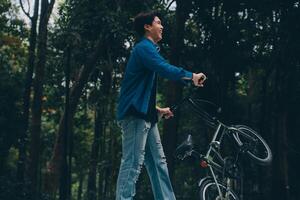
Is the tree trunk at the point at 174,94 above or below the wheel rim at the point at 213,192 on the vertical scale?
above

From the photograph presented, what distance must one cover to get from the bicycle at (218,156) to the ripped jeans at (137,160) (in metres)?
0.72

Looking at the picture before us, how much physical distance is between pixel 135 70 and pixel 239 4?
1413 cm

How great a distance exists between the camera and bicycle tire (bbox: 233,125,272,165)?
6017mm

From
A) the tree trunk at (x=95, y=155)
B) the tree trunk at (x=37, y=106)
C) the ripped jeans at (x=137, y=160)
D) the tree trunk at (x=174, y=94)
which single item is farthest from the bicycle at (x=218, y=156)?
the tree trunk at (x=95, y=155)

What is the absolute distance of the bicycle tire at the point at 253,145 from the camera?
6017 mm

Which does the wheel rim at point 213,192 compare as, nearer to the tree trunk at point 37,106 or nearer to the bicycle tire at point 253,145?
the bicycle tire at point 253,145

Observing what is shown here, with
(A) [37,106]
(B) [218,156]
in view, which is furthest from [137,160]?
(A) [37,106]

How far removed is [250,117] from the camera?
2138cm

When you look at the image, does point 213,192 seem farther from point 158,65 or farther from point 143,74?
point 158,65

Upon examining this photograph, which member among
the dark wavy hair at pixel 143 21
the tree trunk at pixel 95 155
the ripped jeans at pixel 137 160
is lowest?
the tree trunk at pixel 95 155

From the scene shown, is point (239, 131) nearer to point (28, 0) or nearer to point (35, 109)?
point (35, 109)

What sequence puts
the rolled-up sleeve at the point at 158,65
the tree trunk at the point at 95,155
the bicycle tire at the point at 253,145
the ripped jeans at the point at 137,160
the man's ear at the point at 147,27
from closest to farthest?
the rolled-up sleeve at the point at 158,65
the ripped jeans at the point at 137,160
the man's ear at the point at 147,27
the bicycle tire at the point at 253,145
the tree trunk at the point at 95,155

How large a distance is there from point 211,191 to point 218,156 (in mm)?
498

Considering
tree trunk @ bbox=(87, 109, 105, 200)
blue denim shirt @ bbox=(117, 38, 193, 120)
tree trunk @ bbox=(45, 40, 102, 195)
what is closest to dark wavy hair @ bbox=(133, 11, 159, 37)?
blue denim shirt @ bbox=(117, 38, 193, 120)
